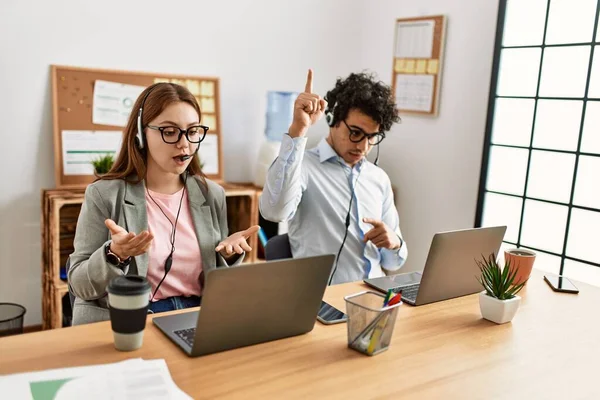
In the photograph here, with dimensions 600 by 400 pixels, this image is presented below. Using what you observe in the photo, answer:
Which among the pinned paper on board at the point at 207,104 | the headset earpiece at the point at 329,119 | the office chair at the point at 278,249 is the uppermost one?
the pinned paper on board at the point at 207,104

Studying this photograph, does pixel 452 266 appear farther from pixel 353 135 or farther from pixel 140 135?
pixel 140 135

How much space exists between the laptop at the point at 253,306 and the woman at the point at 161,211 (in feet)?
1.18

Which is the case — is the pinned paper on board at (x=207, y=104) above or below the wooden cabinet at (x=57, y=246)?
above

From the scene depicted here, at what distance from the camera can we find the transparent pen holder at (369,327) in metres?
1.27

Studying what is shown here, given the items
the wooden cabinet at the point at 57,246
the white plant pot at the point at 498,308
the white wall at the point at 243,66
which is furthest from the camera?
the white wall at the point at 243,66

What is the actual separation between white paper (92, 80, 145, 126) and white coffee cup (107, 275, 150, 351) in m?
2.16

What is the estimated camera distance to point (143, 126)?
1763 millimetres

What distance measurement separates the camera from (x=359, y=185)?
231cm

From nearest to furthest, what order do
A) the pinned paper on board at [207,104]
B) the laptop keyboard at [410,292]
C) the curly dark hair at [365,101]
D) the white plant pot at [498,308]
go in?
the white plant pot at [498,308] < the laptop keyboard at [410,292] < the curly dark hair at [365,101] < the pinned paper on board at [207,104]

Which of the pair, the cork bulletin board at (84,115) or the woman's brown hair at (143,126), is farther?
the cork bulletin board at (84,115)

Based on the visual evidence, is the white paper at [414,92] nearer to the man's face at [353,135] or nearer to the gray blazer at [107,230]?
the man's face at [353,135]

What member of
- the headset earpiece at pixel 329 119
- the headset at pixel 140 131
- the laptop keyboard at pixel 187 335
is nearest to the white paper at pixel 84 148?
the headset earpiece at pixel 329 119

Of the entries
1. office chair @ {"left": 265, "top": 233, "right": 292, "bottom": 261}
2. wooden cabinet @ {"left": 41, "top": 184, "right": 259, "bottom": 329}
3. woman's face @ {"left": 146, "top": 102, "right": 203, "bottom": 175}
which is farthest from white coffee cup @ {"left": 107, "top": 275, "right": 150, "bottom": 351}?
wooden cabinet @ {"left": 41, "top": 184, "right": 259, "bottom": 329}

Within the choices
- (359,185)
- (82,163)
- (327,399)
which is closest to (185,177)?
(359,185)
